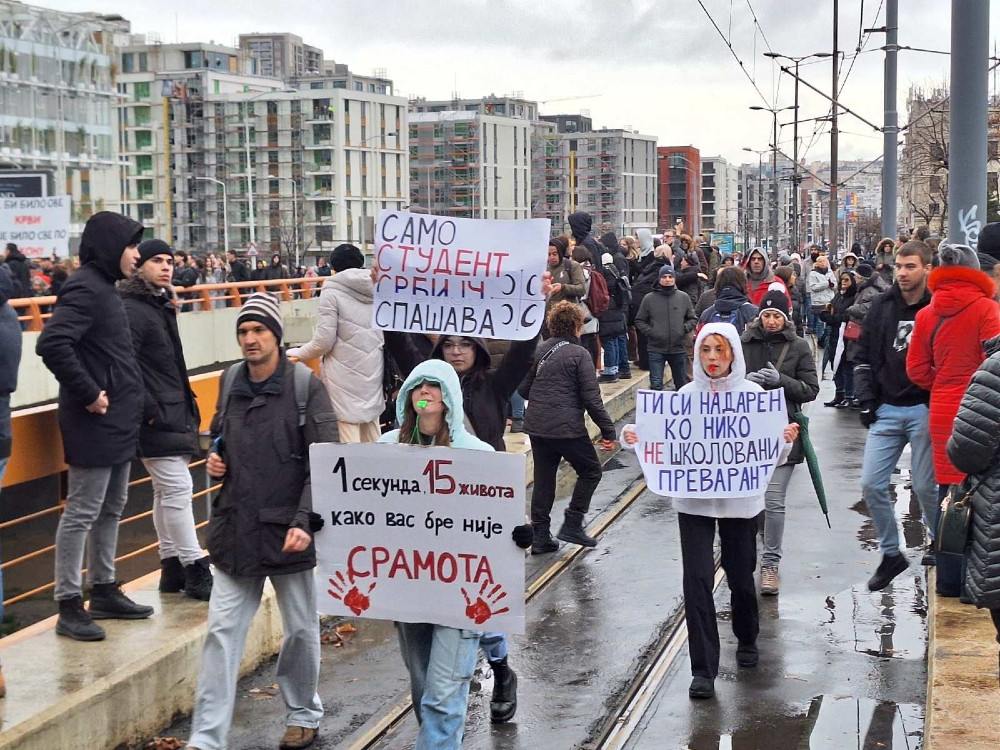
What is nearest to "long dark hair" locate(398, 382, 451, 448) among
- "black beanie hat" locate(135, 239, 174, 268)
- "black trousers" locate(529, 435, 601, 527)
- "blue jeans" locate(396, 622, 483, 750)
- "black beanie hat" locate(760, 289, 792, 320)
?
"blue jeans" locate(396, 622, 483, 750)

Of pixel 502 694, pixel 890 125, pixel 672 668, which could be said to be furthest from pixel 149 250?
pixel 890 125

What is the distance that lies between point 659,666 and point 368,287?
3.16 meters

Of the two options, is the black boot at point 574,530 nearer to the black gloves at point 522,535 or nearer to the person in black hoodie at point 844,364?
the black gloves at point 522,535

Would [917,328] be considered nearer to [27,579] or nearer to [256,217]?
[27,579]

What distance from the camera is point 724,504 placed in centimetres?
682

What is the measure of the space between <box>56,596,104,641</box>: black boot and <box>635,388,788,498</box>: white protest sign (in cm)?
281

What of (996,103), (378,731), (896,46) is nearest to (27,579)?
(378,731)

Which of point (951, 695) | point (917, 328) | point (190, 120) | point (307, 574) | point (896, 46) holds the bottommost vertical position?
point (951, 695)

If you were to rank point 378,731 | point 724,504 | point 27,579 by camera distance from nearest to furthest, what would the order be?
1. point 378,731
2. point 724,504
3. point 27,579

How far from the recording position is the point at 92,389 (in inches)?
242

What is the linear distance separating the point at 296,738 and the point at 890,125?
20.5m

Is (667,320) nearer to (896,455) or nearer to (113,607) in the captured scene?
(896,455)

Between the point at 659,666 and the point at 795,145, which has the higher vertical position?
the point at 795,145

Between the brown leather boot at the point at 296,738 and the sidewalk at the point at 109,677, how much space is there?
2.15ft
